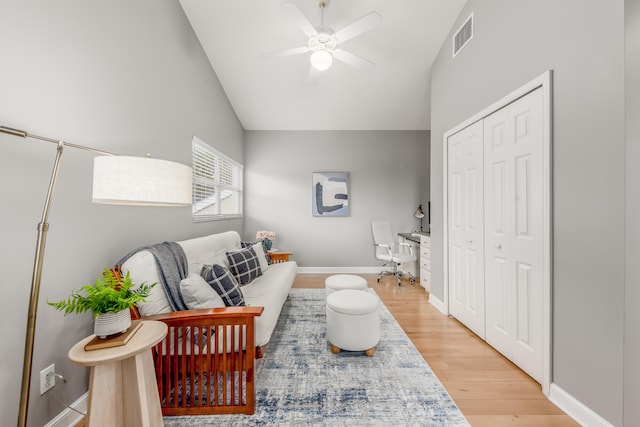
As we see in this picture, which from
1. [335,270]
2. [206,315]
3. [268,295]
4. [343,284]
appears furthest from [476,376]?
[335,270]

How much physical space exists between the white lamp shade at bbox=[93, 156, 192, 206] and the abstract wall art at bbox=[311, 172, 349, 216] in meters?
3.66

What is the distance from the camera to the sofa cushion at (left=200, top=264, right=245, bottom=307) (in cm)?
Answer: 183

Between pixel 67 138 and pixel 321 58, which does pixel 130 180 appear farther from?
pixel 321 58

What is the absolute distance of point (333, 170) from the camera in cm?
488

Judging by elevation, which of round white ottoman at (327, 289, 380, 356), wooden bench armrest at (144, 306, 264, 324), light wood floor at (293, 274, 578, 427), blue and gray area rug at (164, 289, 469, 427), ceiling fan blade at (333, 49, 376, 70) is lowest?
light wood floor at (293, 274, 578, 427)

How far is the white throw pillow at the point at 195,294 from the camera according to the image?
1.60m

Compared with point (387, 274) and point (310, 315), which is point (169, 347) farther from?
point (387, 274)

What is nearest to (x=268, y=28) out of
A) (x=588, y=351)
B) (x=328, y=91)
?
(x=328, y=91)

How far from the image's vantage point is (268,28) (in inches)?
115

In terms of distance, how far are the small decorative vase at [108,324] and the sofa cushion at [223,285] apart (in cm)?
68

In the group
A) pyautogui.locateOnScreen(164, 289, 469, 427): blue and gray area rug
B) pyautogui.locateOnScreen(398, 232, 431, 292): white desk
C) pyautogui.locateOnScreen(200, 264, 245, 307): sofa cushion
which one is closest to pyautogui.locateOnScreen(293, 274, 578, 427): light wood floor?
pyautogui.locateOnScreen(164, 289, 469, 427): blue and gray area rug

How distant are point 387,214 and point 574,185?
3.41 metres

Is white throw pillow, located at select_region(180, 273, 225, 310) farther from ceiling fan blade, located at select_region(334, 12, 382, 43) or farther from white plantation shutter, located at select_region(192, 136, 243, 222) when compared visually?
ceiling fan blade, located at select_region(334, 12, 382, 43)

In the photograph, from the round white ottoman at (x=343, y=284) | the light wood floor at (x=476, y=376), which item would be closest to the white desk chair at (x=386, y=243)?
the light wood floor at (x=476, y=376)
